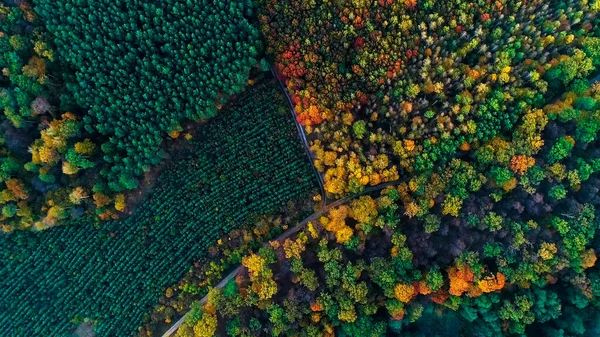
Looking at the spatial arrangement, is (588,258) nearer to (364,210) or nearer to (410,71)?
(364,210)

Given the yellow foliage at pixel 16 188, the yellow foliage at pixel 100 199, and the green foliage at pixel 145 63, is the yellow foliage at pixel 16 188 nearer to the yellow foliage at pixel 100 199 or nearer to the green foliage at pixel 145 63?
the yellow foliage at pixel 100 199

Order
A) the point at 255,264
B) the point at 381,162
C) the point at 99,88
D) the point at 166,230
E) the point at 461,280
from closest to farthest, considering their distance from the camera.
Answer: the point at 99,88 < the point at 461,280 < the point at 381,162 < the point at 255,264 < the point at 166,230

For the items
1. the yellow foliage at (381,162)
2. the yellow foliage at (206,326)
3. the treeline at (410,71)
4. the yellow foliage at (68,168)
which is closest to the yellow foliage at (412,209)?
the treeline at (410,71)

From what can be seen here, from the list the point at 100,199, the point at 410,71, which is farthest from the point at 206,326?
the point at 410,71

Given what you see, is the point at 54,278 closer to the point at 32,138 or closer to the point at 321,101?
the point at 32,138

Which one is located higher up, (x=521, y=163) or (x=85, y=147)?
(x=85, y=147)

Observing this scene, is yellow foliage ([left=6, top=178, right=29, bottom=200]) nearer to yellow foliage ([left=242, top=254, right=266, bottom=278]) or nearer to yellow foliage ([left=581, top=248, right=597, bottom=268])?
yellow foliage ([left=242, top=254, right=266, bottom=278])
